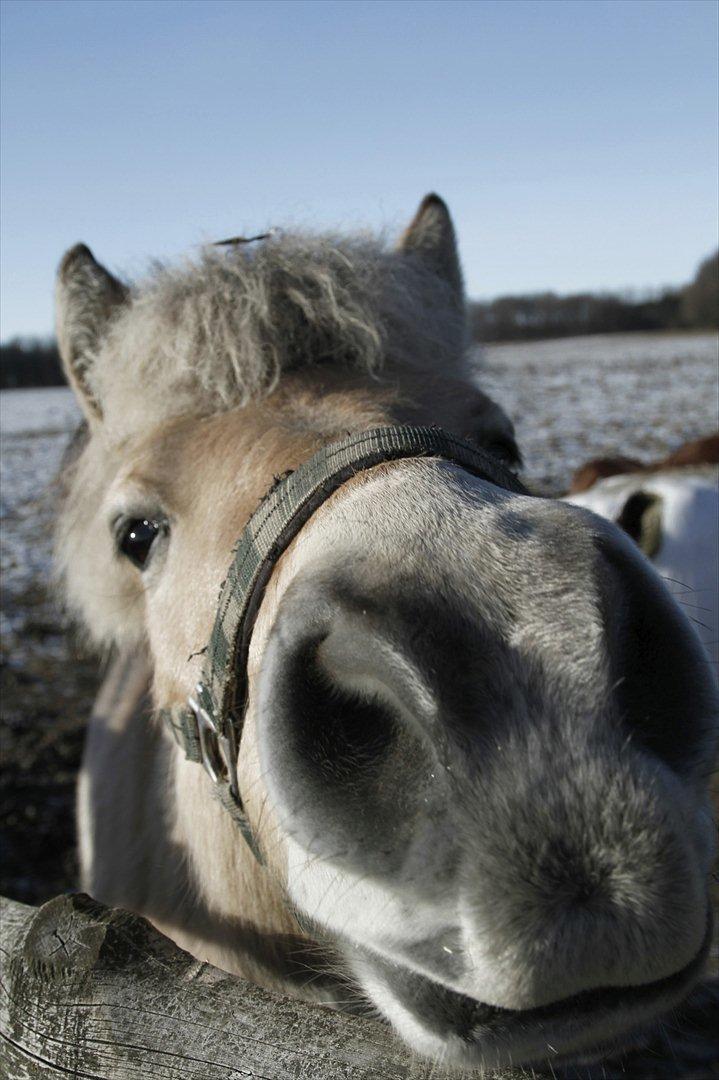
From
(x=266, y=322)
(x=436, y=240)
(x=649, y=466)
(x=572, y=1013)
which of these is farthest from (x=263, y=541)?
(x=649, y=466)

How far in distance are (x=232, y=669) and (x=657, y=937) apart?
0.96 metres

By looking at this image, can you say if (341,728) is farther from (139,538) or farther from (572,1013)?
(139,538)

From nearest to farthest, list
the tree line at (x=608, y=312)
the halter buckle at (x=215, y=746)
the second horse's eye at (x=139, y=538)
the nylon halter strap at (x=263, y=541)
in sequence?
the nylon halter strap at (x=263, y=541) < the halter buckle at (x=215, y=746) < the second horse's eye at (x=139, y=538) < the tree line at (x=608, y=312)

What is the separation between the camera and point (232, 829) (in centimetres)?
208

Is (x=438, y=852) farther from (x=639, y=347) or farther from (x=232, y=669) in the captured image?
(x=639, y=347)

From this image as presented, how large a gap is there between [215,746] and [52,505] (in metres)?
1.76

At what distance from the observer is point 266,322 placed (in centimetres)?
217

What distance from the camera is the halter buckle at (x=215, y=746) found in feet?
5.63

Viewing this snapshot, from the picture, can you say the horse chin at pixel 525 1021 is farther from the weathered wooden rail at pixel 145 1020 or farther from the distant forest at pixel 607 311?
the distant forest at pixel 607 311

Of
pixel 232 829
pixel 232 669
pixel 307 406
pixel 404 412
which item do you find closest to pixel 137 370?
pixel 307 406

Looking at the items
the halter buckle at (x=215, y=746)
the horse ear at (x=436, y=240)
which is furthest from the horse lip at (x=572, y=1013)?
the horse ear at (x=436, y=240)

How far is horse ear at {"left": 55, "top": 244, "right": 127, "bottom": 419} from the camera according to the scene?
8.77 ft

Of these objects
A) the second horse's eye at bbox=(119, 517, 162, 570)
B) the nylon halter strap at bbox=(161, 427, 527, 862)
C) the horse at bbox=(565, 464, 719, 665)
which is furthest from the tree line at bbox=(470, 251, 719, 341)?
the nylon halter strap at bbox=(161, 427, 527, 862)

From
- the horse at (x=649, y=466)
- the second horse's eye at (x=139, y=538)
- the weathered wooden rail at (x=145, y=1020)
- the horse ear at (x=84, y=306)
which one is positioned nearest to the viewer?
the weathered wooden rail at (x=145, y=1020)
